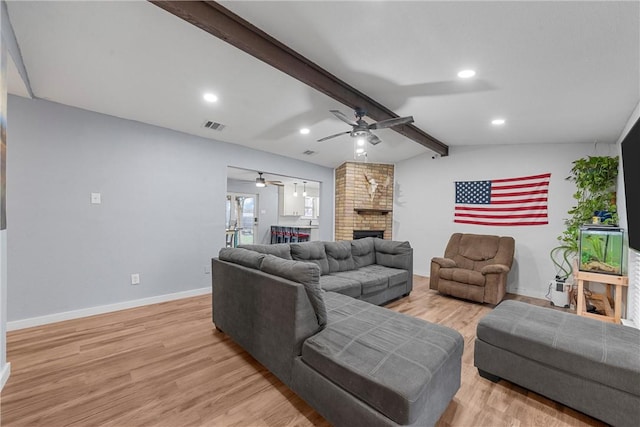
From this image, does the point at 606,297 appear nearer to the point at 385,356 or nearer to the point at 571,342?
the point at 571,342

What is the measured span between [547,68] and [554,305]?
3.47 metres

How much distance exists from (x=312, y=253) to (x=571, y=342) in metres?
2.56

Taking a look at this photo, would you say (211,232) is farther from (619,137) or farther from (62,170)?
(619,137)

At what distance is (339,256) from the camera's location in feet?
12.8

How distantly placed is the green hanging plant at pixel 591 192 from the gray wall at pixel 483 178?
170 mm

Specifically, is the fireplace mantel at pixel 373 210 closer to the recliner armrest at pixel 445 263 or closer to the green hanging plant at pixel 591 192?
the recliner armrest at pixel 445 263

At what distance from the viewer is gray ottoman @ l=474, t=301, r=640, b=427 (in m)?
1.55

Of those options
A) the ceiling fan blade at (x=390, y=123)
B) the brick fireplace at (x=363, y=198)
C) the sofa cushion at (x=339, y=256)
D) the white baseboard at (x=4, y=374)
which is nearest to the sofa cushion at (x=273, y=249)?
the sofa cushion at (x=339, y=256)

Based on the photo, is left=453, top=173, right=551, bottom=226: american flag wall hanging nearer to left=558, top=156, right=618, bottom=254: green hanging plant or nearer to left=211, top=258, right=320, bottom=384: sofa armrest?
left=558, top=156, right=618, bottom=254: green hanging plant

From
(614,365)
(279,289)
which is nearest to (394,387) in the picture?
(279,289)

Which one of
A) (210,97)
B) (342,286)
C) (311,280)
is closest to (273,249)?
(342,286)

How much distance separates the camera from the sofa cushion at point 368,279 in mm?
3402

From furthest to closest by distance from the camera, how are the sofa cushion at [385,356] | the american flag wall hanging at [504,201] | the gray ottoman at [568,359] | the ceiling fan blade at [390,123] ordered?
the american flag wall hanging at [504,201], the ceiling fan blade at [390,123], the gray ottoman at [568,359], the sofa cushion at [385,356]

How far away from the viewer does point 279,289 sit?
189 cm
